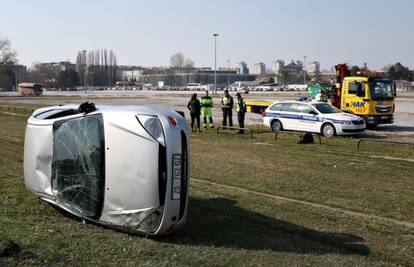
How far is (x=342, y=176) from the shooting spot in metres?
11.4

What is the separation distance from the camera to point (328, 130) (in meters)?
21.2

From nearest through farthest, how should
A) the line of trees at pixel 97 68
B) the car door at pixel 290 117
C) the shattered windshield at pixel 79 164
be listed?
the shattered windshield at pixel 79 164 < the car door at pixel 290 117 < the line of trees at pixel 97 68

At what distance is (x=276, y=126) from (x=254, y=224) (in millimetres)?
16105

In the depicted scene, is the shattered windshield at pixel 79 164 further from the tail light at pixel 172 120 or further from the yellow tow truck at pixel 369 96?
the yellow tow truck at pixel 369 96

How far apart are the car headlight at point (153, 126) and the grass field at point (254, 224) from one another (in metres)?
1.15

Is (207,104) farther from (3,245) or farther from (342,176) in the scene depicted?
(3,245)

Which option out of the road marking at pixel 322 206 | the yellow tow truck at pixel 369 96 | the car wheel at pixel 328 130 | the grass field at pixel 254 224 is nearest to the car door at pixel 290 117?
the car wheel at pixel 328 130

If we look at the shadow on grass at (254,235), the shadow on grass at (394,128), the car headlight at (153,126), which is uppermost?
the car headlight at (153,126)

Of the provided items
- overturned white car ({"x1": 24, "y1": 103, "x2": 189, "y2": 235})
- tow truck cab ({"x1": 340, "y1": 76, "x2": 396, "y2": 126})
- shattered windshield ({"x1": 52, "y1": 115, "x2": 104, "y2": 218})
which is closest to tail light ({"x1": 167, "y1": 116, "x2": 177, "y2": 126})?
overturned white car ({"x1": 24, "y1": 103, "x2": 189, "y2": 235})

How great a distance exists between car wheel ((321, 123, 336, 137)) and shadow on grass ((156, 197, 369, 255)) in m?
13.9

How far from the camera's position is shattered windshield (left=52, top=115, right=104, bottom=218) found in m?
6.01

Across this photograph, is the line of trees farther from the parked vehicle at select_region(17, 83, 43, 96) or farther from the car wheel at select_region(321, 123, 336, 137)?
the car wheel at select_region(321, 123, 336, 137)

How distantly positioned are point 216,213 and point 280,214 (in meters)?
0.97

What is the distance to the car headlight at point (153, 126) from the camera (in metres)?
5.61
